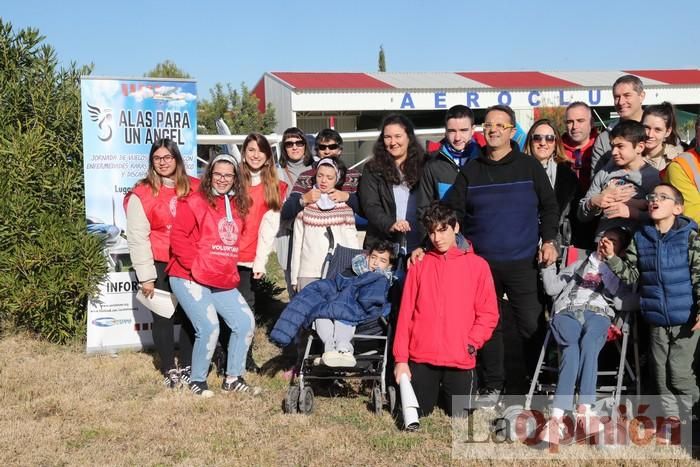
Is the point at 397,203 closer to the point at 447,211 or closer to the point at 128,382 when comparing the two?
the point at 447,211

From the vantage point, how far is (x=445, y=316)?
4727mm

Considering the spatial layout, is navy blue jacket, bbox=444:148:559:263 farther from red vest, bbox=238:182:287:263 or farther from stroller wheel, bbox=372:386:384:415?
red vest, bbox=238:182:287:263

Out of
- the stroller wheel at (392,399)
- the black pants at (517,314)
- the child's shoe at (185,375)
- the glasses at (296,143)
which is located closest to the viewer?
the black pants at (517,314)

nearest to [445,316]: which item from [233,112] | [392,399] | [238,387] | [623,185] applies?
[392,399]

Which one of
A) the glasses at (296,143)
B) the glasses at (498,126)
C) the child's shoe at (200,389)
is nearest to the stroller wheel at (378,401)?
the child's shoe at (200,389)

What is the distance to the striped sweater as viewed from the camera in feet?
18.8

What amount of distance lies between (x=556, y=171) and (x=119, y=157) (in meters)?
4.05

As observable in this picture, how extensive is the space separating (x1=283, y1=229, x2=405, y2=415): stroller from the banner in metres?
2.25

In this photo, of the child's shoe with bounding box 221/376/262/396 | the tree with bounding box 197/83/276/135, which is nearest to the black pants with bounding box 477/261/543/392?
the child's shoe with bounding box 221/376/262/396

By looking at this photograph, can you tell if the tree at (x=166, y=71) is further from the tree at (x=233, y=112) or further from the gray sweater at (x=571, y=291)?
the gray sweater at (x=571, y=291)

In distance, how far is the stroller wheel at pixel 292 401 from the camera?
5.05 metres

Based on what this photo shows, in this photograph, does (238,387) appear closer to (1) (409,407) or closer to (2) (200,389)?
(2) (200,389)

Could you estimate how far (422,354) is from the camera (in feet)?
15.7

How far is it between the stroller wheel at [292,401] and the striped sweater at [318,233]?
107cm
